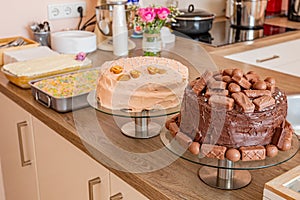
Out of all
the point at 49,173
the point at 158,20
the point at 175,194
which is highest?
the point at 158,20

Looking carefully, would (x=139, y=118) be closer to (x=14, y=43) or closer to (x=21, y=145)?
(x=21, y=145)

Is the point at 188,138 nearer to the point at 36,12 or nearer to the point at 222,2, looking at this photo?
the point at 36,12

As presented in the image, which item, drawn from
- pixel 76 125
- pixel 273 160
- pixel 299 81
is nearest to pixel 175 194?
pixel 273 160

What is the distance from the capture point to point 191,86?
1.08 meters

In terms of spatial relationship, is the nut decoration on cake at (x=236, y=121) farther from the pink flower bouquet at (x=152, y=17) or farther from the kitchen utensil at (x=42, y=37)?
the kitchen utensil at (x=42, y=37)

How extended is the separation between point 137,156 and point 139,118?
0.44ft

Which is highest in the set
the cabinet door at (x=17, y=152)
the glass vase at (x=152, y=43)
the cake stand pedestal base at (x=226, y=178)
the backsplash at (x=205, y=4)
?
the backsplash at (x=205, y=4)

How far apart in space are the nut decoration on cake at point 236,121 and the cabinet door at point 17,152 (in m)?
0.83

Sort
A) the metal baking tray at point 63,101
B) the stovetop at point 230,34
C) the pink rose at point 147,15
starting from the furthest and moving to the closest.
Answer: the stovetop at point 230,34
the pink rose at point 147,15
the metal baking tray at point 63,101

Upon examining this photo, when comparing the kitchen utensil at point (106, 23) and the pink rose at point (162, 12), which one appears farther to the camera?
the kitchen utensil at point (106, 23)

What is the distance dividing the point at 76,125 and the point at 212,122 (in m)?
0.55

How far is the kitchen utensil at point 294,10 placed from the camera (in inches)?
114

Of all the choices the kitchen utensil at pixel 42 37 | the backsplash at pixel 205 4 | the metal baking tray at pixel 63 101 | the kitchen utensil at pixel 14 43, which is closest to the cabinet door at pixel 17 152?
the metal baking tray at pixel 63 101

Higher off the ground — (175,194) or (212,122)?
(212,122)
